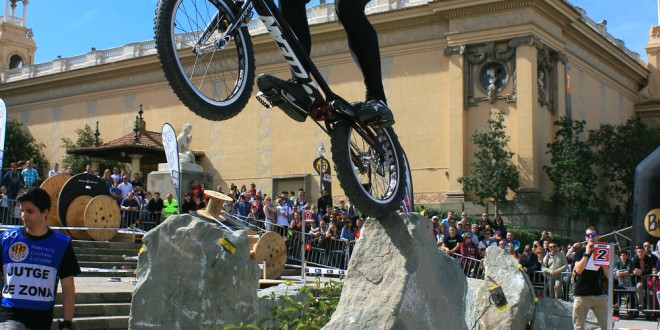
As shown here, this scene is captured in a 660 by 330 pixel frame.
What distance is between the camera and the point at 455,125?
37.7 m

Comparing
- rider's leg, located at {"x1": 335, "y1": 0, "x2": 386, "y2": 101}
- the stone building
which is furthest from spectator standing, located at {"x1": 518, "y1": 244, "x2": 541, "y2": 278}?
the stone building

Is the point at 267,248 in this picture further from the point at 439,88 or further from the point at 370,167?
the point at 439,88

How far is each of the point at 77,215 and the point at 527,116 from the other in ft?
80.9

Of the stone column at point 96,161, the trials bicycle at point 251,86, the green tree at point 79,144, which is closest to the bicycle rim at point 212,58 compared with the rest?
the trials bicycle at point 251,86

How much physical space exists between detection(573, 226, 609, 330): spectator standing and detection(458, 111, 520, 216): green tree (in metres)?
22.1

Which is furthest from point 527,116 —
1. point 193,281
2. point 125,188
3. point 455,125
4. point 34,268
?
point 34,268

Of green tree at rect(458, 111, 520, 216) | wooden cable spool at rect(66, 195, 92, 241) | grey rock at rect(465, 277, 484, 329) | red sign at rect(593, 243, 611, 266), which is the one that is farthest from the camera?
green tree at rect(458, 111, 520, 216)

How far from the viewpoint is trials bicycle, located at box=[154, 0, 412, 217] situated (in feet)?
18.2

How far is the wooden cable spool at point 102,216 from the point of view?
17.0 metres

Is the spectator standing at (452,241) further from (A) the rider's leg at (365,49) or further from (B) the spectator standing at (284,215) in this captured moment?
(A) the rider's leg at (365,49)

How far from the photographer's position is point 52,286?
5.61 meters

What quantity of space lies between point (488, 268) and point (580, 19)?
31.6 m

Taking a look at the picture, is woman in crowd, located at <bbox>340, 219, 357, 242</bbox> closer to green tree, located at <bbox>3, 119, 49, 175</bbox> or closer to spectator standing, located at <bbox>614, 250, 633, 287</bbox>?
spectator standing, located at <bbox>614, 250, 633, 287</bbox>

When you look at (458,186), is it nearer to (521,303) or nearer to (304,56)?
(521,303)
